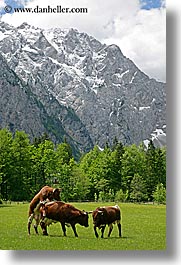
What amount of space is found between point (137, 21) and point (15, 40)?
1398 mm

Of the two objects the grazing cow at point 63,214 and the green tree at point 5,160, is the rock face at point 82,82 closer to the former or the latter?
the green tree at point 5,160

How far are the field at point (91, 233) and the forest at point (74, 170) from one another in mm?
151

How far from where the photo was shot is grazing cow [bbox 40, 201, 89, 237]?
327 inches

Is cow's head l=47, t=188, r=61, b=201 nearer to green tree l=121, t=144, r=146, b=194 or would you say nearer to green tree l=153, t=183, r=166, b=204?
green tree l=121, t=144, r=146, b=194

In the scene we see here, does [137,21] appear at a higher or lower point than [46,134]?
higher

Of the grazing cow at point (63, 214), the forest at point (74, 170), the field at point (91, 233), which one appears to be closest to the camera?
the field at point (91, 233)

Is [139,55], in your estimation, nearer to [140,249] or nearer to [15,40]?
[15,40]

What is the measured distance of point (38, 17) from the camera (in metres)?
8.34

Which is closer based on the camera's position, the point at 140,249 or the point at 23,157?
the point at 140,249

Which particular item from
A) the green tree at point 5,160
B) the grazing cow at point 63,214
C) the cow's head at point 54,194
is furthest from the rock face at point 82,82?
the grazing cow at point 63,214

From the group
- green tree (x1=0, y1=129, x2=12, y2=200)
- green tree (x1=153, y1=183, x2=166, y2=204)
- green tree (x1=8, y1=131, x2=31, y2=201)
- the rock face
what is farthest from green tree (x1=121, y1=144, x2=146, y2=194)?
green tree (x1=0, y1=129, x2=12, y2=200)

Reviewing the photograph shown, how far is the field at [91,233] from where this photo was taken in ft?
26.6

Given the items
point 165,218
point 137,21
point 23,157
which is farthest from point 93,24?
point 165,218

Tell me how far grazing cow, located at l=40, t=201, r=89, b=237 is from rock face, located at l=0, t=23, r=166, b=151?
0.71m
